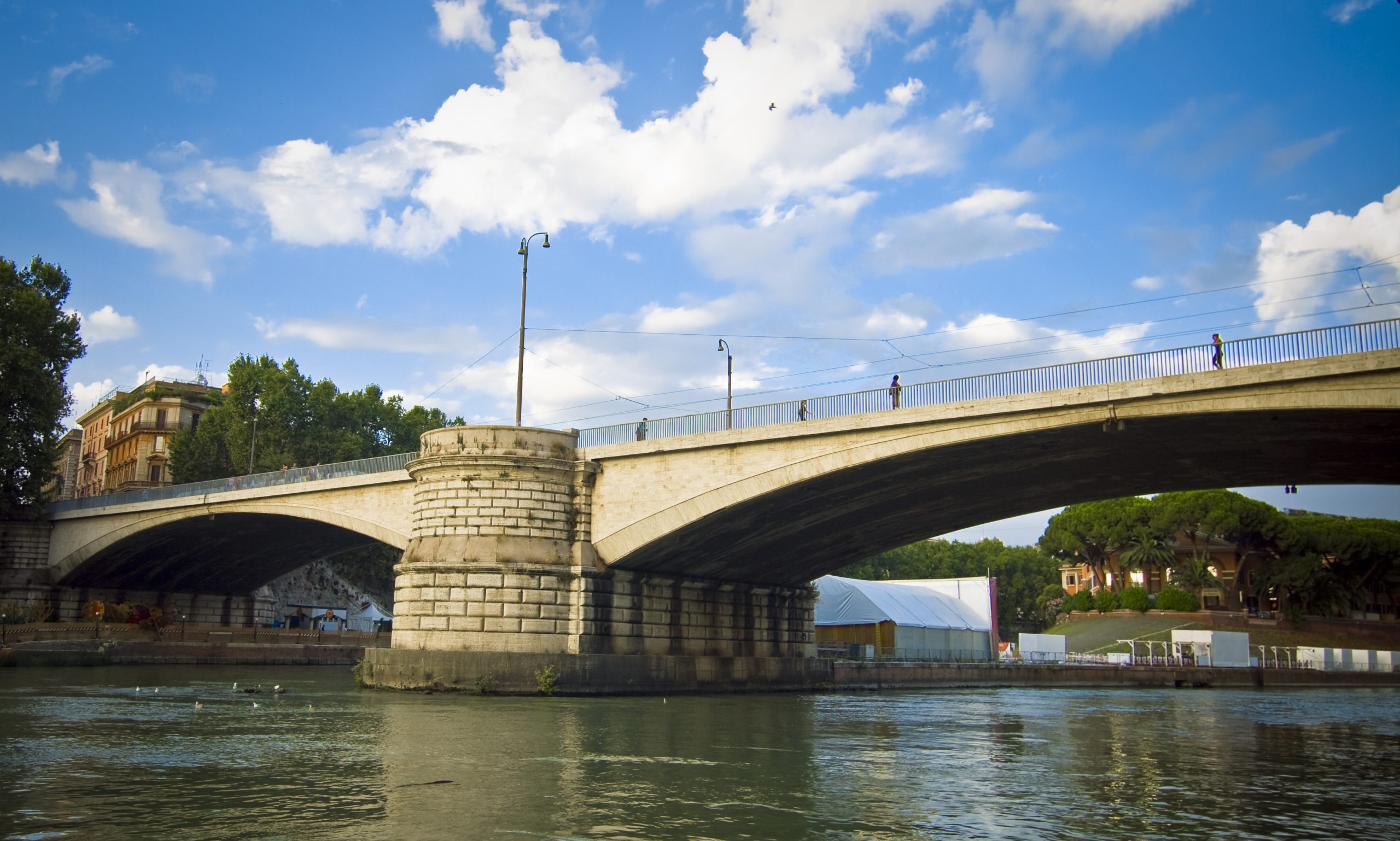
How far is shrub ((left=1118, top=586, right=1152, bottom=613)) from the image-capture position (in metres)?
92.6

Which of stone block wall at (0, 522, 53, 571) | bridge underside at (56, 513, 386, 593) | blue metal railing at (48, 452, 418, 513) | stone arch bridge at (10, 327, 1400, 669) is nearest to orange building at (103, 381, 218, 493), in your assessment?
bridge underside at (56, 513, 386, 593)

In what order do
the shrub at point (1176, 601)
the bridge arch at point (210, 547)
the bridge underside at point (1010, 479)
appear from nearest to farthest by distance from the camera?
the bridge underside at point (1010, 479) < the bridge arch at point (210, 547) < the shrub at point (1176, 601)

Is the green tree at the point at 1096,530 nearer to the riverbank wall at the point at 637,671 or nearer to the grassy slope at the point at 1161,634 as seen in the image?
the grassy slope at the point at 1161,634

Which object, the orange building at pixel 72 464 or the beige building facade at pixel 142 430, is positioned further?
the orange building at pixel 72 464

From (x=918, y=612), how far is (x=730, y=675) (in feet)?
84.9

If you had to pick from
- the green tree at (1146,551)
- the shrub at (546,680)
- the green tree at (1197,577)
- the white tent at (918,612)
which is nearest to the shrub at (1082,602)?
the green tree at (1146,551)

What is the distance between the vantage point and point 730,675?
42.3m

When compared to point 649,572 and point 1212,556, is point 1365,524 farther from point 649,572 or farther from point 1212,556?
point 649,572

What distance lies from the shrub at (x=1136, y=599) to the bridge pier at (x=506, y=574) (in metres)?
65.1

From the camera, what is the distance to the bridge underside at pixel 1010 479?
99.0 feet

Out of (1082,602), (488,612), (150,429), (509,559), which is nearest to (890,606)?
(509,559)

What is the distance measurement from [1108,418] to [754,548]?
16.2 m

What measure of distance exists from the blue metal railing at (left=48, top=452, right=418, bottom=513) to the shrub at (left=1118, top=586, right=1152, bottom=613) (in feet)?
211

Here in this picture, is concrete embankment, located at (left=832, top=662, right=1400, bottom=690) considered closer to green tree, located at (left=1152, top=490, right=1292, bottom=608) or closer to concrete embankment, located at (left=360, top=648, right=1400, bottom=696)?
concrete embankment, located at (left=360, top=648, right=1400, bottom=696)
